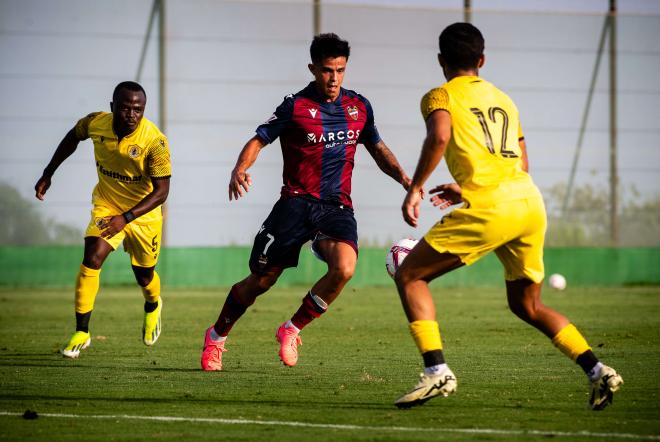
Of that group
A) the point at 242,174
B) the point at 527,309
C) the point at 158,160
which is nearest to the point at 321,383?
the point at 242,174

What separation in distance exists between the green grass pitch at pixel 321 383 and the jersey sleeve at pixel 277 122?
6.43 feet

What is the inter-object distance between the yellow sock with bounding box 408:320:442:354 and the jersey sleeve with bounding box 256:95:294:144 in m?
2.77

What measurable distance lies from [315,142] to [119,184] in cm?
251

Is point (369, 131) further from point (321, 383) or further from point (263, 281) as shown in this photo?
point (321, 383)

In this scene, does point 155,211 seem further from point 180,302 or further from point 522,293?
point 180,302

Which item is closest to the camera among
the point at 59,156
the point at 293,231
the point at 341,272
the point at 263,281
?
the point at 341,272

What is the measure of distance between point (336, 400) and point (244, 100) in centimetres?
2113

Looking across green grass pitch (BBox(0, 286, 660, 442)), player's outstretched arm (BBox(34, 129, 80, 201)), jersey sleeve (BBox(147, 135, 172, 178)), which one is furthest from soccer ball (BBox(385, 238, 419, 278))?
player's outstretched arm (BBox(34, 129, 80, 201))

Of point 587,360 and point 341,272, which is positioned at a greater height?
point 341,272

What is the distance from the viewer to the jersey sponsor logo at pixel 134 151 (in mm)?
10883

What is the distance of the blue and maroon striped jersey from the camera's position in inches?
374

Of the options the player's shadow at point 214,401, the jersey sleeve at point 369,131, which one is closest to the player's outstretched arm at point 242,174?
the jersey sleeve at point 369,131

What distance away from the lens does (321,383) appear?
8633 mm

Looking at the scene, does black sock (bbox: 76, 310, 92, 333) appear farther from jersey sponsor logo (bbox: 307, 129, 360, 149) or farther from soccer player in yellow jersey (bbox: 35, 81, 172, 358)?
jersey sponsor logo (bbox: 307, 129, 360, 149)
